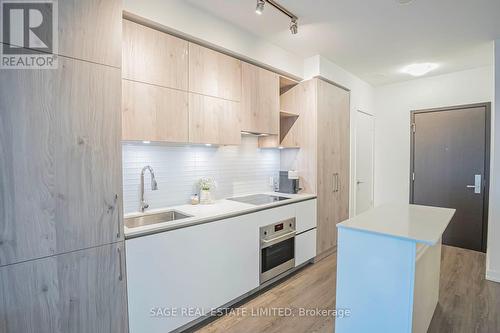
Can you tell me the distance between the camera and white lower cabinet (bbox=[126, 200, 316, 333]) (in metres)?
1.64

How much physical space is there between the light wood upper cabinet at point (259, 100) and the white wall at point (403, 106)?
269cm

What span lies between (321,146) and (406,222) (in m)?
1.62

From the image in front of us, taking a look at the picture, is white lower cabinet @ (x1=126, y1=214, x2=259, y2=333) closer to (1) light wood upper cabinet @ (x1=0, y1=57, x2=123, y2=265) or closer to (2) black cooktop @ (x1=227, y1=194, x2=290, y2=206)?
(1) light wood upper cabinet @ (x1=0, y1=57, x2=123, y2=265)

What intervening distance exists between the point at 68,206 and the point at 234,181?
72.8 inches

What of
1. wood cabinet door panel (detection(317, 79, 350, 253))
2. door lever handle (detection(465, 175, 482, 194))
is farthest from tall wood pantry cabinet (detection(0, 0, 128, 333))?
door lever handle (detection(465, 175, 482, 194))

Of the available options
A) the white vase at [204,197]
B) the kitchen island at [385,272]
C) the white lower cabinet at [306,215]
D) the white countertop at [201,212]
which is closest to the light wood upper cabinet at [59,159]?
the white countertop at [201,212]

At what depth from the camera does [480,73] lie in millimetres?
3590

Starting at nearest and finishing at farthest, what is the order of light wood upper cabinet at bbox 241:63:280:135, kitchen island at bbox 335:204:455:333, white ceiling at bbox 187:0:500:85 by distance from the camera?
kitchen island at bbox 335:204:455:333
white ceiling at bbox 187:0:500:85
light wood upper cabinet at bbox 241:63:280:135

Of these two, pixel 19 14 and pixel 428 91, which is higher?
pixel 428 91

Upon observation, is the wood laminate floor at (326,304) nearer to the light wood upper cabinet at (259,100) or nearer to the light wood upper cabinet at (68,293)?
the light wood upper cabinet at (68,293)

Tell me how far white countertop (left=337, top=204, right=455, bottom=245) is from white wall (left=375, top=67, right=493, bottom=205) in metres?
2.40

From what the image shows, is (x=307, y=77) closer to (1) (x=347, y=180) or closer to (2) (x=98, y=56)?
(1) (x=347, y=180)

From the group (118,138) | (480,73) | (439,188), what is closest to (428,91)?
(480,73)
